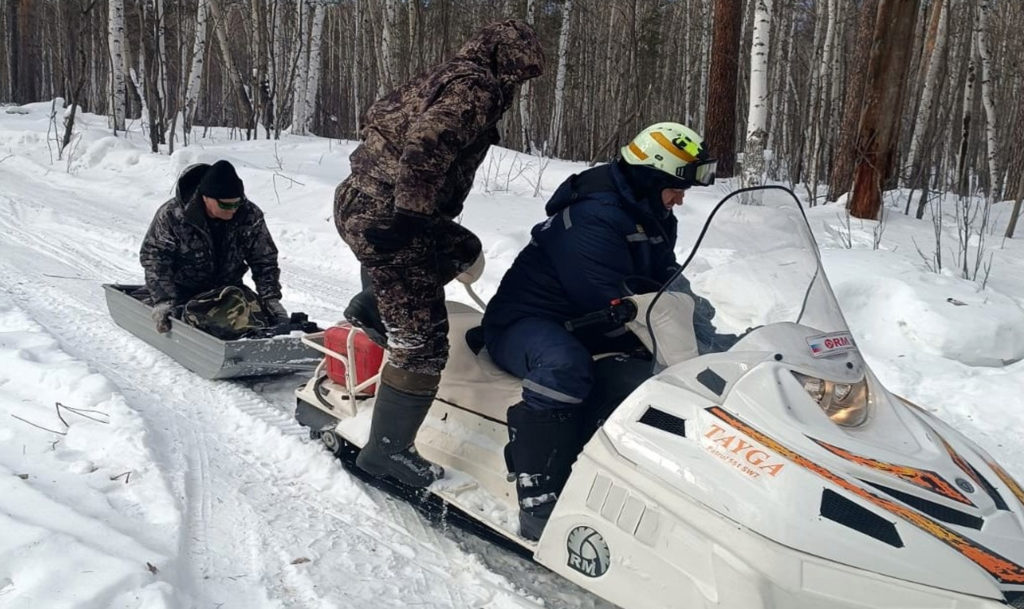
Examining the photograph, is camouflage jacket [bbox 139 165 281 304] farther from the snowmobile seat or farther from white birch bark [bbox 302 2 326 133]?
white birch bark [bbox 302 2 326 133]

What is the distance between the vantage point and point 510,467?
9.82 ft

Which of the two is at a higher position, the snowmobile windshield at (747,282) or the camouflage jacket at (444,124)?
the camouflage jacket at (444,124)

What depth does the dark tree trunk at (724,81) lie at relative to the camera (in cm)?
1088

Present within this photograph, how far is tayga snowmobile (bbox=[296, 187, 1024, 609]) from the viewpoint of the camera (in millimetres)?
1983

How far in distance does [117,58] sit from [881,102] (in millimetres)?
13499

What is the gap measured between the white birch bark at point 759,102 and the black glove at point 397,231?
6598 millimetres

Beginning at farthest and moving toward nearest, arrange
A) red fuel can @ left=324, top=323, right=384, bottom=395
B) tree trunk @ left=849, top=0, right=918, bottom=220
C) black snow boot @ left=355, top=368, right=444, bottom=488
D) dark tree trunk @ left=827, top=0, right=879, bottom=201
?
dark tree trunk @ left=827, top=0, right=879, bottom=201 → tree trunk @ left=849, top=0, right=918, bottom=220 → red fuel can @ left=324, top=323, right=384, bottom=395 → black snow boot @ left=355, top=368, right=444, bottom=488

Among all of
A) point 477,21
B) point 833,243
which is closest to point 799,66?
point 477,21

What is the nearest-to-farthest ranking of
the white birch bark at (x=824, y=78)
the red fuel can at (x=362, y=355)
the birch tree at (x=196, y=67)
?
the red fuel can at (x=362, y=355) < the white birch bark at (x=824, y=78) < the birch tree at (x=196, y=67)

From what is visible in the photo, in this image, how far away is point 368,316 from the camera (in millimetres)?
3326

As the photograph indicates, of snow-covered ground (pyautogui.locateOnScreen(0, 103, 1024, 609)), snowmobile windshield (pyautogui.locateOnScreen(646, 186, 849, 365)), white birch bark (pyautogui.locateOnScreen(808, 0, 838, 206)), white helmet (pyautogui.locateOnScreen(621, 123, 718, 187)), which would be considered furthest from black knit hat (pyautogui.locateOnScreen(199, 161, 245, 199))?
white birch bark (pyautogui.locateOnScreen(808, 0, 838, 206))

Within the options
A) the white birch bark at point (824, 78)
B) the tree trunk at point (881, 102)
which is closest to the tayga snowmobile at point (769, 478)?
the tree trunk at point (881, 102)

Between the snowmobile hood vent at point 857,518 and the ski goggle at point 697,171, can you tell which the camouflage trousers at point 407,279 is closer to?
the ski goggle at point 697,171

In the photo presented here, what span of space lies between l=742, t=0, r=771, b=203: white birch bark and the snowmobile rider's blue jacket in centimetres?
600
